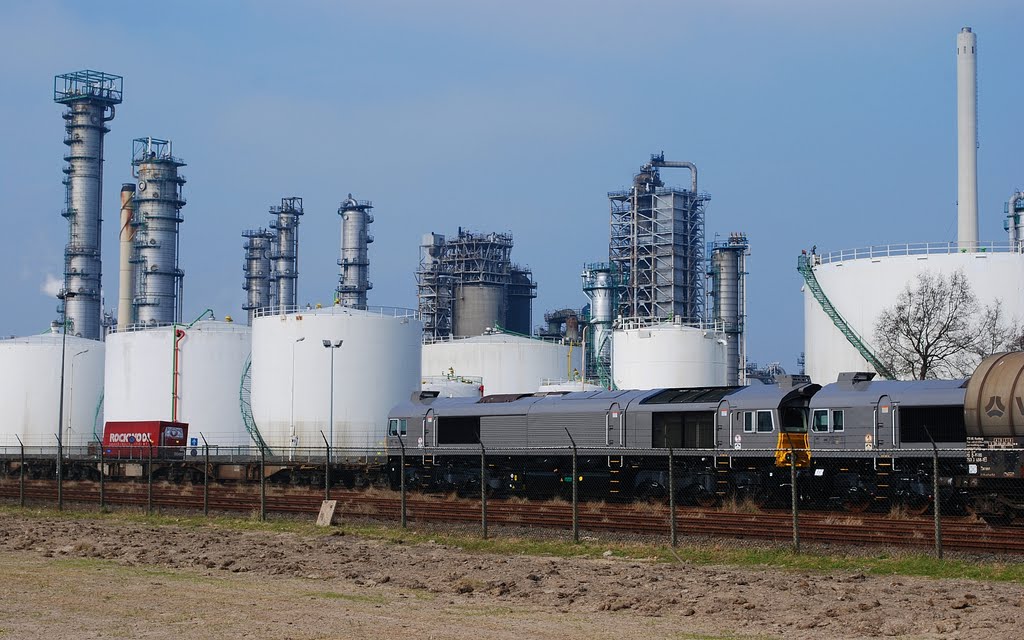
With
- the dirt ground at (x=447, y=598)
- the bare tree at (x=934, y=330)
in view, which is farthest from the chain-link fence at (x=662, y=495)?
the bare tree at (x=934, y=330)

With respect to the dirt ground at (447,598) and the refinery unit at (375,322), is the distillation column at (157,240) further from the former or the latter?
the dirt ground at (447,598)

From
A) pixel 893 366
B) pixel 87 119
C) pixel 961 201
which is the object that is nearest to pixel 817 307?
pixel 893 366

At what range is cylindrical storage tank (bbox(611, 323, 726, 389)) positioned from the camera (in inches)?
3356

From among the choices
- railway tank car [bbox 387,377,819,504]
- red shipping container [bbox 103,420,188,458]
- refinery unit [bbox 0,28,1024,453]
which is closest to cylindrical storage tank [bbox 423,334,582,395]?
refinery unit [bbox 0,28,1024,453]

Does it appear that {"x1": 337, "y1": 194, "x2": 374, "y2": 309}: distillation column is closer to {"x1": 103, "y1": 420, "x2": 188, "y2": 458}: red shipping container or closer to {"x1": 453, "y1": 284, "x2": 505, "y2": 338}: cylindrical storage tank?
{"x1": 453, "y1": 284, "x2": 505, "y2": 338}: cylindrical storage tank

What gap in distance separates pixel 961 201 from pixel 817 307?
40.3ft

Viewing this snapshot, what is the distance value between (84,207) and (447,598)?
323 ft

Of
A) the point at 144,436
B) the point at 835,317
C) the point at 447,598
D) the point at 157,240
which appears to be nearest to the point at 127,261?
Answer: the point at 157,240

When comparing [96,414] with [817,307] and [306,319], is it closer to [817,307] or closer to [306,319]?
[306,319]

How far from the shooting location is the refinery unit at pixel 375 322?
70500 millimetres

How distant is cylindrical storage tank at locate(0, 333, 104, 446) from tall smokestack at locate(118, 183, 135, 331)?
650 inches

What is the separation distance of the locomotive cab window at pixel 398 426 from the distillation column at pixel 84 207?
215ft

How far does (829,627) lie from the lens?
16.8 m

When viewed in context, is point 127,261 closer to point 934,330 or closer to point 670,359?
point 670,359
